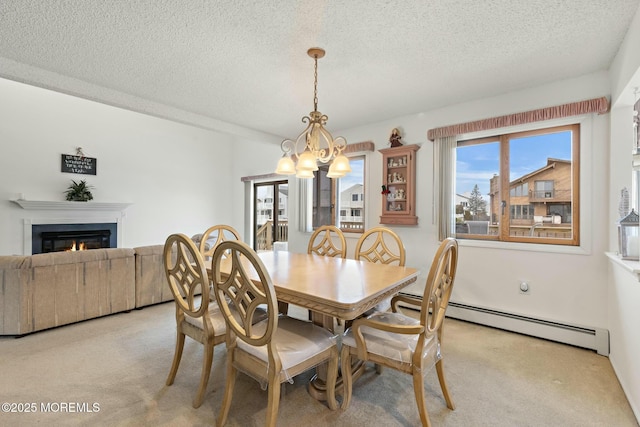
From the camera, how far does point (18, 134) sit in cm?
447

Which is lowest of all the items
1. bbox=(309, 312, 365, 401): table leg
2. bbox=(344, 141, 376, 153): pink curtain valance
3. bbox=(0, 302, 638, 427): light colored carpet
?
bbox=(0, 302, 638, 427): light colored carpet

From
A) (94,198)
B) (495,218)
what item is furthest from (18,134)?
(495,218)

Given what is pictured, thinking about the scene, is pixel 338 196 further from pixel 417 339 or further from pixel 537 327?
pixel 417 339

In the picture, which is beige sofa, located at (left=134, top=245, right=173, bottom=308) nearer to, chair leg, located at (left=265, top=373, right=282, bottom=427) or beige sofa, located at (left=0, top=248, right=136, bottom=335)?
beige sofa, located at (left=0, top=248, right=136, bottom=335)

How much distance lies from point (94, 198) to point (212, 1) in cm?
467

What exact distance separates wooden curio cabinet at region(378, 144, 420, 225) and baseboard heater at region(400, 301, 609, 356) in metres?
1.13

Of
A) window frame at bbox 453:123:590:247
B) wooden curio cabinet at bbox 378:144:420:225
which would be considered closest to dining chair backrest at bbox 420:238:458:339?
window frame at bbox 453:123:590:247

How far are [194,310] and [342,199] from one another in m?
3.02

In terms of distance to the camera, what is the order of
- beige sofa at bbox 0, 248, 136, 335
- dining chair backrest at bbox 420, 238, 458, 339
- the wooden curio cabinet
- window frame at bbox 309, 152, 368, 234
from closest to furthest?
dining chair backrest at bbox 420, 238, 458, 339, beige sofa at bbox 0, 248, 136, 335, the wooden curio cabinet, window frame at bbox 309, 152, 368, 234

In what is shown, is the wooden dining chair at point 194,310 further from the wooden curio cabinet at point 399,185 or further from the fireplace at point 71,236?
the fireplace at point 71,236

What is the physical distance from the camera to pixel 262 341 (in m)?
1.45

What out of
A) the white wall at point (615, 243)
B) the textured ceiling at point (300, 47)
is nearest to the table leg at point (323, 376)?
the white wall at point (615, 243)

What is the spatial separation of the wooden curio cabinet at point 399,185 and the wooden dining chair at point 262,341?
225cm

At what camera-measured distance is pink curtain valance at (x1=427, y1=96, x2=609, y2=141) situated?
256 centimetres
